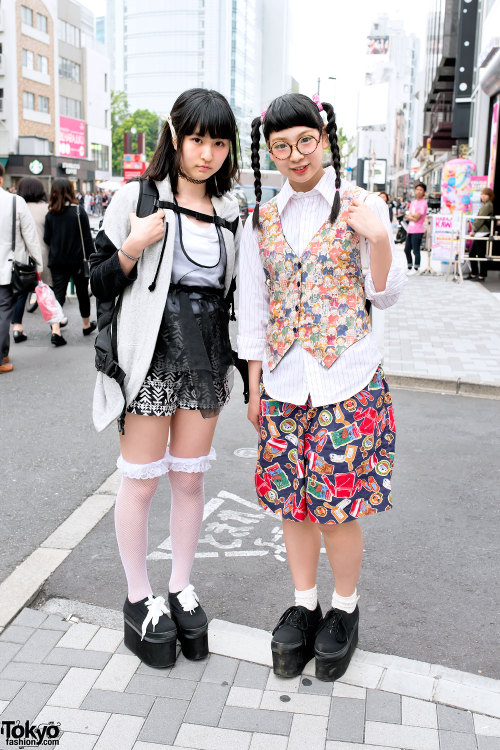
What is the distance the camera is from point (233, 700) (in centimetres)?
246

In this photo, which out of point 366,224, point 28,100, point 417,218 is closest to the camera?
point 366,224

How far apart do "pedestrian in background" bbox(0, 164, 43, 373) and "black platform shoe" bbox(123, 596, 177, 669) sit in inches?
189

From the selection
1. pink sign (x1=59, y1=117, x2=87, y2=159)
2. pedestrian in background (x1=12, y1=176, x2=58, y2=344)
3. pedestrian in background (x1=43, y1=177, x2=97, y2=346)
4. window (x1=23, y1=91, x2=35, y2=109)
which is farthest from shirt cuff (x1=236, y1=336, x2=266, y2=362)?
pink sign (x1=59, y1=117, x2=87, y2=159)

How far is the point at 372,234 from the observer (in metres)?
2.26

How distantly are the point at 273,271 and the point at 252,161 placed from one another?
484 millimetres

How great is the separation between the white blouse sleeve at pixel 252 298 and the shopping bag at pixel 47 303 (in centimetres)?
589

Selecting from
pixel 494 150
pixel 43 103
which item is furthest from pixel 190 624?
pixel 43 103

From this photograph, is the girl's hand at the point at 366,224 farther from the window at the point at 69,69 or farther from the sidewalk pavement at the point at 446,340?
the window at the point at 69,69

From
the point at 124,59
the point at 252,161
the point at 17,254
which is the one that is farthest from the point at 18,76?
the point at 124,59

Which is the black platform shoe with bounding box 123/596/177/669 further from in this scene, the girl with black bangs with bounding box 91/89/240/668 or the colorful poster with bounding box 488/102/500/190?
the colorful poster with bounding box 488/102/500/190

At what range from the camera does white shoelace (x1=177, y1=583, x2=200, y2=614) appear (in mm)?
2734

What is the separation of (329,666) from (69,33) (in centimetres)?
7182

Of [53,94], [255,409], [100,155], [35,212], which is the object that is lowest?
[255,409]

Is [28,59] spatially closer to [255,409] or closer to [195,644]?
[255,409]
